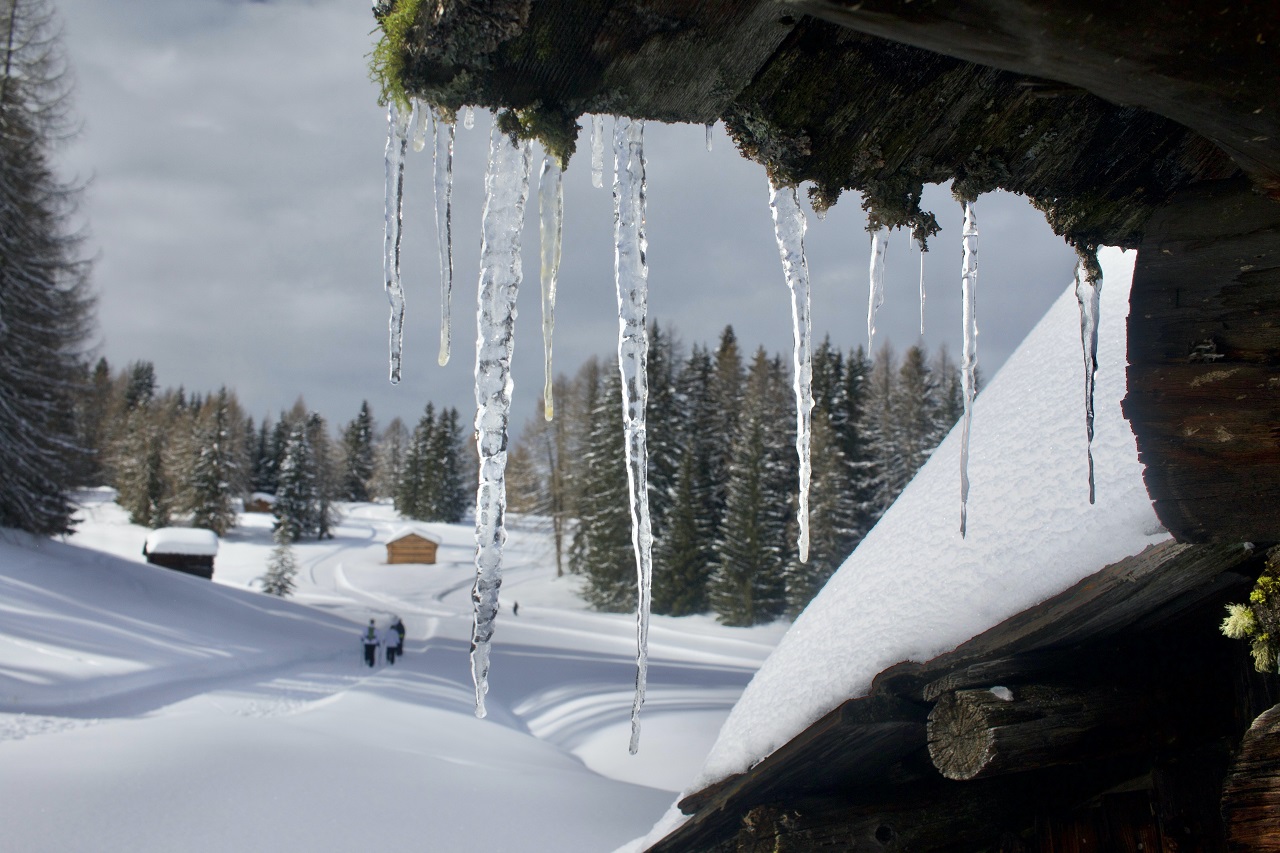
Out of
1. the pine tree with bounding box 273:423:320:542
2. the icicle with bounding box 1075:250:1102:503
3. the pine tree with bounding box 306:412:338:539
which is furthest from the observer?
the pine tree with bounding box 306:412:338:539

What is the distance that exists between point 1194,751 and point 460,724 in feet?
37.1

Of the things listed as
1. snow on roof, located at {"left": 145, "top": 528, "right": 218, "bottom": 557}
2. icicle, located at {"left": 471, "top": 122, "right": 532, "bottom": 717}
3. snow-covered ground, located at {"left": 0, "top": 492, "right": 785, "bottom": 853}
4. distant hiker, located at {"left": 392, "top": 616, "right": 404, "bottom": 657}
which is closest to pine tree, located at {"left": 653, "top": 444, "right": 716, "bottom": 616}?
snow-covered ground, located at {"left": 0, "top": 492, "right": 785, "bottom": 853}

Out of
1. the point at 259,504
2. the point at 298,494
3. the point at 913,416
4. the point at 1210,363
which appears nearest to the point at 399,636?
the point at 1210,363

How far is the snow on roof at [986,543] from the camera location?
7.37ft

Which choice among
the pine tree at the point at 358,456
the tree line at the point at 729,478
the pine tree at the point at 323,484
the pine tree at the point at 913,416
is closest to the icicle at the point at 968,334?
the tree line at the point at 729,478

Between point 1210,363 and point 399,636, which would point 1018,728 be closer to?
point 1210,363

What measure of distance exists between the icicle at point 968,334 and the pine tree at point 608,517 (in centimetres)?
3227

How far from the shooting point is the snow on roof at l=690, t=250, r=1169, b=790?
2246 mm

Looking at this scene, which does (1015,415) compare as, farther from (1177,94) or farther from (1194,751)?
(1177,94)

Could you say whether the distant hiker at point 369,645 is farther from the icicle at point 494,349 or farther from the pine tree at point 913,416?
the pine tree at point 913,416

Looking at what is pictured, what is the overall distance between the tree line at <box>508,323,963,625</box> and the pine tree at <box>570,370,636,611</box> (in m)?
0.07

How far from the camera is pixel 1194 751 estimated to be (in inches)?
107

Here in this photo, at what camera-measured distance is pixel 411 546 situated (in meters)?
46.3

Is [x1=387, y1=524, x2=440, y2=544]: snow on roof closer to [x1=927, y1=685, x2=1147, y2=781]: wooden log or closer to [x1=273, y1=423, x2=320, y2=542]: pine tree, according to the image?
[x1=273, y1=423, x2=320, y2=542]: pine tree
